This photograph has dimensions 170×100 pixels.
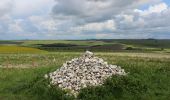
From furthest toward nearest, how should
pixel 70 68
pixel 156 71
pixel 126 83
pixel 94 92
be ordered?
pixel 156 71, pixel 70 68, pixel 126 83, pixel 94 92

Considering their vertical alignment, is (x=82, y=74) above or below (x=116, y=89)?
above

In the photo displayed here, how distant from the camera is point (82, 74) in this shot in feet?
62.2

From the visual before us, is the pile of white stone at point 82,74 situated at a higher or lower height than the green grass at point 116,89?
higher

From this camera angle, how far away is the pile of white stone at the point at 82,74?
711 inches

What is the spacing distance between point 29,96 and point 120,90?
4.89m

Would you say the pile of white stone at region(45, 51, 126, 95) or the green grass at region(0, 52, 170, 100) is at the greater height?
the pile of white stone at region(45, 51, 126, 95)

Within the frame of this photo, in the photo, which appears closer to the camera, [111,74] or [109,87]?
[109,87]

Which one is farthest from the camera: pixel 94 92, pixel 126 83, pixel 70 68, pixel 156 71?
pixel 156 71

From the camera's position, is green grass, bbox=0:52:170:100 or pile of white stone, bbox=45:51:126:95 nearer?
green grass, bbox=0:52:170:100

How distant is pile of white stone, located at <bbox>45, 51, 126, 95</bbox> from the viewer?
59.3 ft

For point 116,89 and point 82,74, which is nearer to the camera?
point 116,89

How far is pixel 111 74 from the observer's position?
1903 centimetres

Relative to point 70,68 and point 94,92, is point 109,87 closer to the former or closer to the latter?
point 94,92

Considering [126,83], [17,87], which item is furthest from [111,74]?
[17,87]
